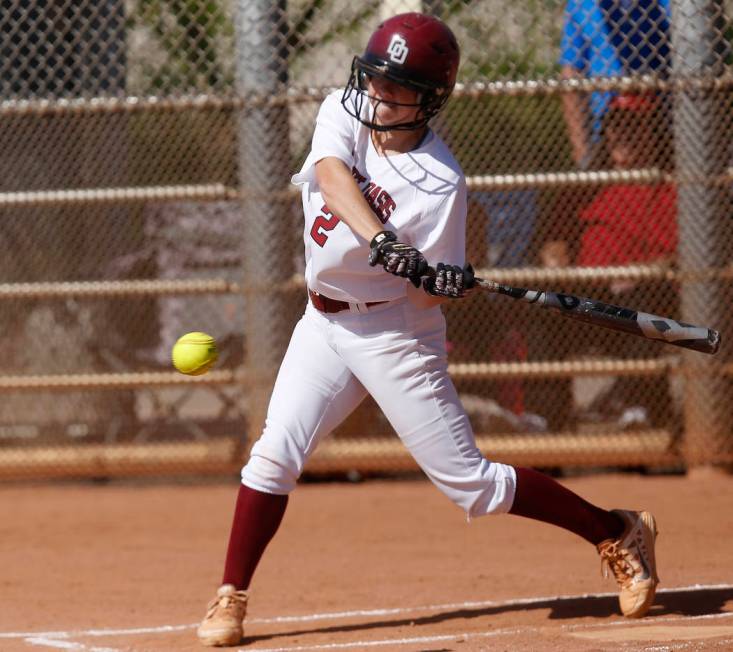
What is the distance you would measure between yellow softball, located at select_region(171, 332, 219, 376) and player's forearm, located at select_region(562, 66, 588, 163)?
3005mm

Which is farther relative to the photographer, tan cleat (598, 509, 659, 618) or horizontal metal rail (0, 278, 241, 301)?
horizontal metal rail (0, 278, 241, 301)

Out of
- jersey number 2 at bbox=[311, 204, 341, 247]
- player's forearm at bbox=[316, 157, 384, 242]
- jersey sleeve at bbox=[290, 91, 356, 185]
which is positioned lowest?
jersey number 2 at bbox=[311, 204, 341, 247]

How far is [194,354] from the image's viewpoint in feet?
12.4

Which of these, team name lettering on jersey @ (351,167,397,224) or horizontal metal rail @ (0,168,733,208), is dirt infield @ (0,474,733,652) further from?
horizontal metal rail @ (0,168,733,208)

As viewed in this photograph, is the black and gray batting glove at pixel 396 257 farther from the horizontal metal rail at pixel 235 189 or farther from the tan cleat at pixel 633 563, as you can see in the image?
the horizontal metal rail at pixel 235 189

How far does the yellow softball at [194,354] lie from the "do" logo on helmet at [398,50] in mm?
1112

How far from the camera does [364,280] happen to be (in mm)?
3516

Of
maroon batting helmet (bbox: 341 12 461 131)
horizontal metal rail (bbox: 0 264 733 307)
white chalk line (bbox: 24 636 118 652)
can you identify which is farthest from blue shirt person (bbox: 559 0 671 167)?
white chalk line (bbox: 24 636 118 652)

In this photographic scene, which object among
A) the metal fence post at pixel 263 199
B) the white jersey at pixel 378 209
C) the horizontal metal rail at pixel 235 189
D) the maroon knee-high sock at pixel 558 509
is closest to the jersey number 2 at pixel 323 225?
the white jersey at pixel 378 209

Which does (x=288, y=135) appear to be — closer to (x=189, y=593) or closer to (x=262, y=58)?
(x=262, y=58)

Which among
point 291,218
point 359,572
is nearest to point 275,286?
point 291,218

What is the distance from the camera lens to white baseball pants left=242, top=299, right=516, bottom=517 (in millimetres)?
3539

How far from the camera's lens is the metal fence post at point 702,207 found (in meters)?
5.98

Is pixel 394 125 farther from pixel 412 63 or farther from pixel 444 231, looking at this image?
pixel 444 231
